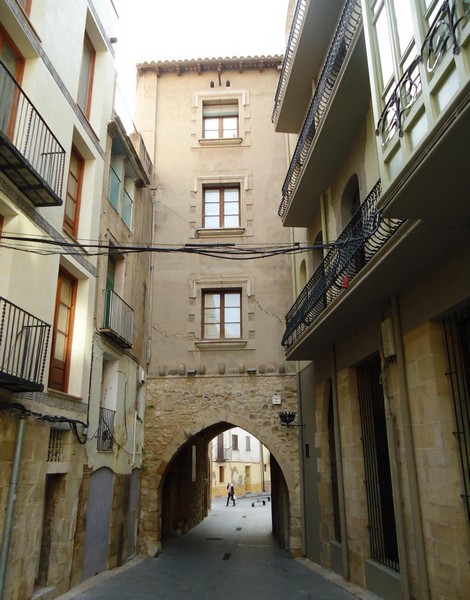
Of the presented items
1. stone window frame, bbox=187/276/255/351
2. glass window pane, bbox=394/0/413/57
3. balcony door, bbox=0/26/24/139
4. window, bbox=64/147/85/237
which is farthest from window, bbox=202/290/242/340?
glass window pane, bbox=394/0/413/57

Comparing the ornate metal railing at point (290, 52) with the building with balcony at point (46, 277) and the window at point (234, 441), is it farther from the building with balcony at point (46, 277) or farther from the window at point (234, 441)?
the window at point (234, 441)

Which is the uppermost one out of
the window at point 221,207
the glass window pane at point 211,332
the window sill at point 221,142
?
the window sill at point 221,142

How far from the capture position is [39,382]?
7.48 meters

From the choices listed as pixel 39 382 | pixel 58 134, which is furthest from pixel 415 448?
pixel 58 134

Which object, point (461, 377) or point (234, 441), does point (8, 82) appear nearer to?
point (461, 377)

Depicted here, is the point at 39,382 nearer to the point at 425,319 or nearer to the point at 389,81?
the point at 425,319

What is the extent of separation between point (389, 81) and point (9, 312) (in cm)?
515

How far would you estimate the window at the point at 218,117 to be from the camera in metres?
Result: 16.1

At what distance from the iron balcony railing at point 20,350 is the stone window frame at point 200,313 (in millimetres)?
6481

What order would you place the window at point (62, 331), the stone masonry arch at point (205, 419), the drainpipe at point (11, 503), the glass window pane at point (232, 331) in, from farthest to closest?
the glass window pane at point (232, 331) → the stone masonry arch at point (205, 419) → the window at point (62, 331) → the drainpipe at point (11, 503)

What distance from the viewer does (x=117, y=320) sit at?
1160cm

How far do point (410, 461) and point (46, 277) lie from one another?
5.91 m

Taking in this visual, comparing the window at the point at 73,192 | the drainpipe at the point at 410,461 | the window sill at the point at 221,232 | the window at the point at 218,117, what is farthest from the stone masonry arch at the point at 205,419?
the window at the point at 218,117

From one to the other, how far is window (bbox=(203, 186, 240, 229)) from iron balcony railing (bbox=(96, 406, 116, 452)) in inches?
248
